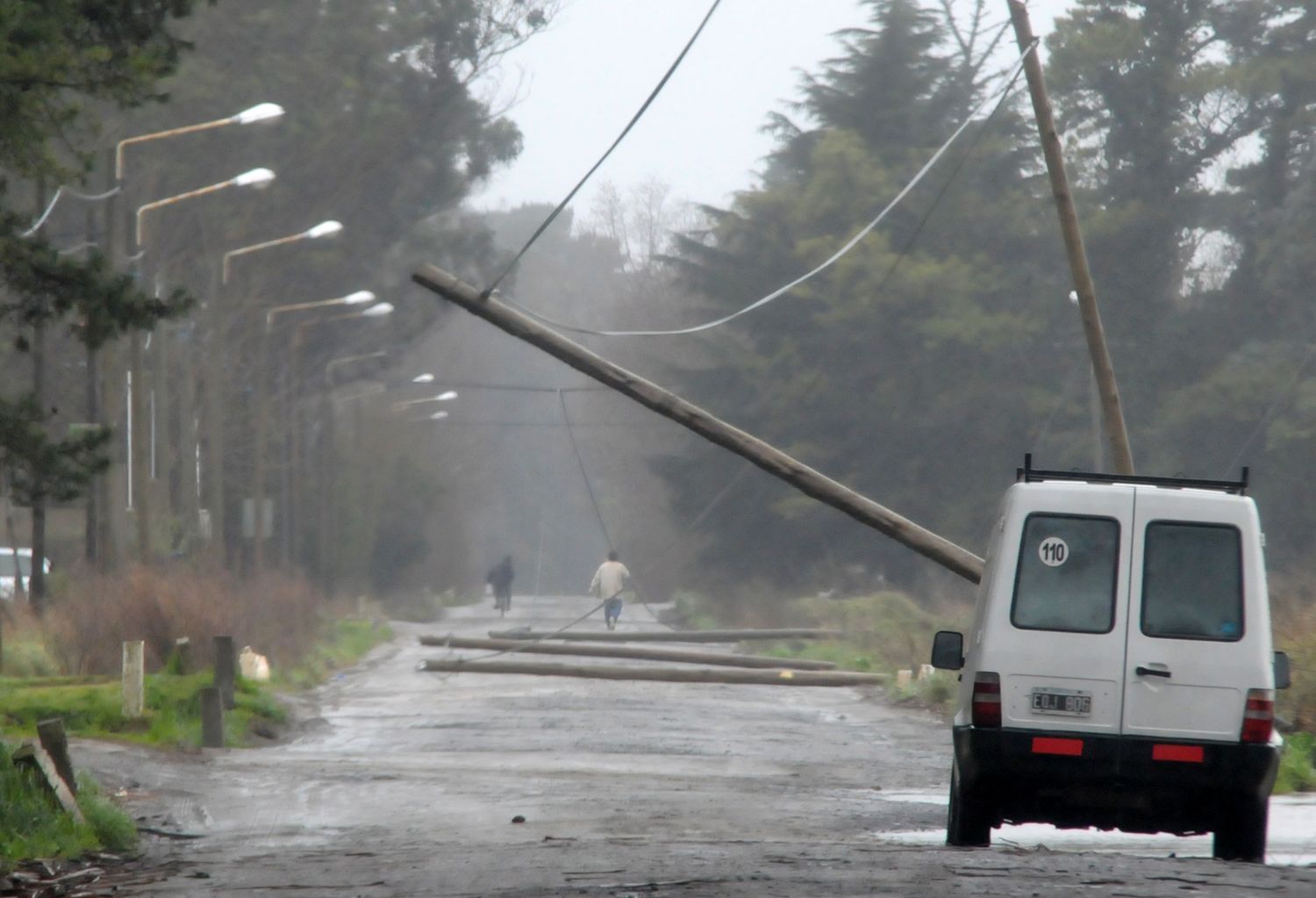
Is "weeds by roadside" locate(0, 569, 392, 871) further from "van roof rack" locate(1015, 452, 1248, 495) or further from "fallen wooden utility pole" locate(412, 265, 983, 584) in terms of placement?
"van roof rack" locate(1015, 452, 1248, 495)

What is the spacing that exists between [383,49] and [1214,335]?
24045 mm

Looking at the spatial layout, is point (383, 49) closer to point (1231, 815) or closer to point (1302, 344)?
point (1302, 344)

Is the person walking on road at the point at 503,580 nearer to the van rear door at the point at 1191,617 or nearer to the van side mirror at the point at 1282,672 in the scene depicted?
Answer: the van side mirror at the point at 1282,672

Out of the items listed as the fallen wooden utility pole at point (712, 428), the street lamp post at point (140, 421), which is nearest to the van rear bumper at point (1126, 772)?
the fallen wooden utility pole at point (712, 428)

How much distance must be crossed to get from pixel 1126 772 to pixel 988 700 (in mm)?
772

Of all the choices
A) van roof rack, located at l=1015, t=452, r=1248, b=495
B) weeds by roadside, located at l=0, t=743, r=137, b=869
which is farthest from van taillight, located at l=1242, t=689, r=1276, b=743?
weeds by roadside, located at l=0, t=743, r=137, b=869

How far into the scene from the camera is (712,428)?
722 inches

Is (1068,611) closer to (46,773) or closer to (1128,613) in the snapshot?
(1128,613)

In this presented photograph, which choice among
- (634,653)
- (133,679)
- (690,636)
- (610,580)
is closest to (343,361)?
(610,580)

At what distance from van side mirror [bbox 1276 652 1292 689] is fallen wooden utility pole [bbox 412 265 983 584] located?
688cm

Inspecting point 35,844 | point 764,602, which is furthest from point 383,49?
point 35,844

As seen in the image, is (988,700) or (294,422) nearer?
(988,700)

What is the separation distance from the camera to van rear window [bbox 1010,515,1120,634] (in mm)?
10477

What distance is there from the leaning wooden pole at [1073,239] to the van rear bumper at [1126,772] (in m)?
8.08
